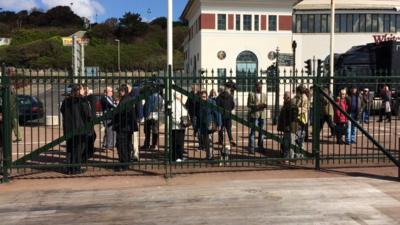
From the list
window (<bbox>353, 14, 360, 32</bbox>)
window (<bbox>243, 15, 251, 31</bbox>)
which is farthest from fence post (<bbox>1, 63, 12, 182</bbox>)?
window (<bbox>353, 14, 360, 32</bbox>)

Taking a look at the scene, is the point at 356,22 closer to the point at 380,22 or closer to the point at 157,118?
the point at 380,22

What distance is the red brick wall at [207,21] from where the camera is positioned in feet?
183

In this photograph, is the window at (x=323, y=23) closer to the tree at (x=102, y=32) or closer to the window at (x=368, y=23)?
the window at (x=368, y=23)

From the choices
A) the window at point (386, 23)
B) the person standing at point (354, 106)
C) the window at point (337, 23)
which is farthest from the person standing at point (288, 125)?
the window at point (386, 23)

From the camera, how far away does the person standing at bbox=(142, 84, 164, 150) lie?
447 inches

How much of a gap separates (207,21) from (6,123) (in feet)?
155

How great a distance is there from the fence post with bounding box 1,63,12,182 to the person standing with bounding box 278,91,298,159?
5310 mm

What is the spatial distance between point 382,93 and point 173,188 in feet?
38.8

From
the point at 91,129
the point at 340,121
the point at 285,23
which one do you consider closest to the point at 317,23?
the point at 285,23

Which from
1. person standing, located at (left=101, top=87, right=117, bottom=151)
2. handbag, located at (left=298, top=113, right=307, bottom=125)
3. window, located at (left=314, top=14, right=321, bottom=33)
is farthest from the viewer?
window, located at (left=314, top=14, right=321, bottom=33)

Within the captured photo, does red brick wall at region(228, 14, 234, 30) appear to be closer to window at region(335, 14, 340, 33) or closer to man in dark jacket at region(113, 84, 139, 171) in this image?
window at region(335, 14, 340, 33)

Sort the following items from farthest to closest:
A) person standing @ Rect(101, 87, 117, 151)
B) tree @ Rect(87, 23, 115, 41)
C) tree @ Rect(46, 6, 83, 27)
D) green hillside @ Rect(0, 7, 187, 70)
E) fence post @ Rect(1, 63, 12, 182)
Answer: tree @ Rect(46, 6, 83, 27) < tree @ Rect(87, 23, 115, 41) < green hillside @ Rect(0, 7, 187, 70) < person standing @ Rect(101, 87, 117, 151) < fence post @ Rect(1, 63, 12, 182)

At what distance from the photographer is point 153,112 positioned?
12234mm

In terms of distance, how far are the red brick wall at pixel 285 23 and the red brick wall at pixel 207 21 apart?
23.0 ft
